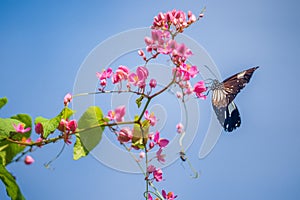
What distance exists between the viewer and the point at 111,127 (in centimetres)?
86

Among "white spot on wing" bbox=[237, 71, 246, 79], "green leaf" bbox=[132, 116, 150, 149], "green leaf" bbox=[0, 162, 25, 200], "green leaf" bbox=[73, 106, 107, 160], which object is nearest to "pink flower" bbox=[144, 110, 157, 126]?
"green leaf" bbox=[132, 116, 150, 149]

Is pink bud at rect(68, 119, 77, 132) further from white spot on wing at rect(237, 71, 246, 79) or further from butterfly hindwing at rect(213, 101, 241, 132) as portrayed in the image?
white spot on wing at rect(237, 71, 246, 79)

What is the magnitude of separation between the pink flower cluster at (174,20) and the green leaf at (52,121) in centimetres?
37

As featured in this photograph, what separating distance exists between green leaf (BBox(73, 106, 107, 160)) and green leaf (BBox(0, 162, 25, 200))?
202 mm

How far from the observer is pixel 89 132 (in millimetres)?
944

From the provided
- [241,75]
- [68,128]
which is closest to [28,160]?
[68,128]

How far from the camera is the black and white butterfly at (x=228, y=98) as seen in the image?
1208mm

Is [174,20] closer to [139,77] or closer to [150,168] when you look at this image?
[139,77]

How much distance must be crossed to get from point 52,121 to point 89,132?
105mm

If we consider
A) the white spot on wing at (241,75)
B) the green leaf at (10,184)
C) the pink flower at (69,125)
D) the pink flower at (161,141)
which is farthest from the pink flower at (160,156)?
the white spot on wing at (241,75)

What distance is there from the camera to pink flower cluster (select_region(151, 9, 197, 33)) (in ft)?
3.43

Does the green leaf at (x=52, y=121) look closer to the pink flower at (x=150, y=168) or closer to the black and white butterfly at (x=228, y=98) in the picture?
the pink flower at (x=150, y=168)

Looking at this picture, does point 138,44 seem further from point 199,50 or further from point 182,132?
point 182,132

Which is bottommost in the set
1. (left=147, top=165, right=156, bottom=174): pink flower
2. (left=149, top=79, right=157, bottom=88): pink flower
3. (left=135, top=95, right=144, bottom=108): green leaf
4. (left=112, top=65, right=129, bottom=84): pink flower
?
(left=147, top=165, right=156, bottom=174): pink flower
